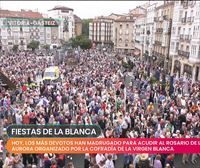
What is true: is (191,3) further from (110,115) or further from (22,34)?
(22,34)

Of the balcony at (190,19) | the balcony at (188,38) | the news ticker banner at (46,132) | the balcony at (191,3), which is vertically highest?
the balcony at (191,3)

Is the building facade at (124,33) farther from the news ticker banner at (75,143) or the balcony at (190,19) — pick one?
the news ticker banner at (75,143)

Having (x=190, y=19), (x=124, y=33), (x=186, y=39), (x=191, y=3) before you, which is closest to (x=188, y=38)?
(x=186, y=39)

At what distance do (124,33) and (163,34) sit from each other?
152ft

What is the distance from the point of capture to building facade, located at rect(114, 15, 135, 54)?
306 feet

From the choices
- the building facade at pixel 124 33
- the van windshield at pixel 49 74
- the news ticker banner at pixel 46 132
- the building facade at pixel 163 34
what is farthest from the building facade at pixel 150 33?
the news ticker banner at pixel 46 132

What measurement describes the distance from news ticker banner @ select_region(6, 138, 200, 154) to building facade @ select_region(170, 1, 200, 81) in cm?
2508

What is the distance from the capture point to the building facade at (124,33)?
9319 cm

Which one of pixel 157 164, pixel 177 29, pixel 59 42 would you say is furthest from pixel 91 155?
pixel 59 42

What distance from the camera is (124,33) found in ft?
311

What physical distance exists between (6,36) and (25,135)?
276 ft

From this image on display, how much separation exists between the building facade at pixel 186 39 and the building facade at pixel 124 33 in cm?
4955

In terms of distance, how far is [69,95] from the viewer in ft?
66.0

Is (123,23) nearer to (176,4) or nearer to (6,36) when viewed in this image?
(6,36)
